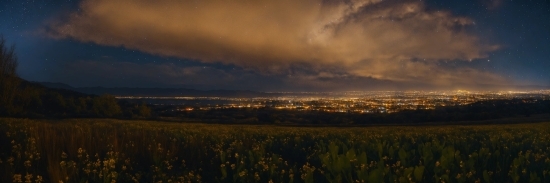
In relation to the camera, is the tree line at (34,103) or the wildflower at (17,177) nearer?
the wildflower at (17,177)

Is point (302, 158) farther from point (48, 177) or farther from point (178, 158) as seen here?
point (48, 177)

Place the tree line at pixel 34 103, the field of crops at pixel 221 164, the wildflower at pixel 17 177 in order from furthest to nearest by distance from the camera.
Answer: the tree line at pixel 34 103 < the field of crops at pixel 221 164 < the wildflower at pixel 17 177

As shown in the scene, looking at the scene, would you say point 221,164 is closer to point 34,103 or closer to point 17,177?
point 17,177

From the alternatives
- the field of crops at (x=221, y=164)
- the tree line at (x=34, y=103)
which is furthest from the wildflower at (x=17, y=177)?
the tree line at (x=34, y=103)

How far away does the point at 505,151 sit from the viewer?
353 inches

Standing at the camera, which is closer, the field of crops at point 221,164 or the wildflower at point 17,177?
the wildflower at point 17,177

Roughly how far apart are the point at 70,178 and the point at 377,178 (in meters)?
4.35

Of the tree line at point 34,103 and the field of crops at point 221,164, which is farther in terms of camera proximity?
the tree line at point 34,103

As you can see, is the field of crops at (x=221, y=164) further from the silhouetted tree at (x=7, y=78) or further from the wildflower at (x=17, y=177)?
the silhouetted tree at (x=7, y=78)

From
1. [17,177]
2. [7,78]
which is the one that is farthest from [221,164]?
[7,78]

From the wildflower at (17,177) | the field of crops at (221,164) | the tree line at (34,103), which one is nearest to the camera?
the wildflower at (17,177)

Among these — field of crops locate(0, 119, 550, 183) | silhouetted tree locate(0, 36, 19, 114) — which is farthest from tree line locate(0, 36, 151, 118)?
field of crops locate(0, 119, 550, 183)

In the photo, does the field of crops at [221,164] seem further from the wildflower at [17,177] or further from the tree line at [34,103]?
the tree line at [34,103]

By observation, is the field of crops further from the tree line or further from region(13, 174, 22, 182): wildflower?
the tree line
